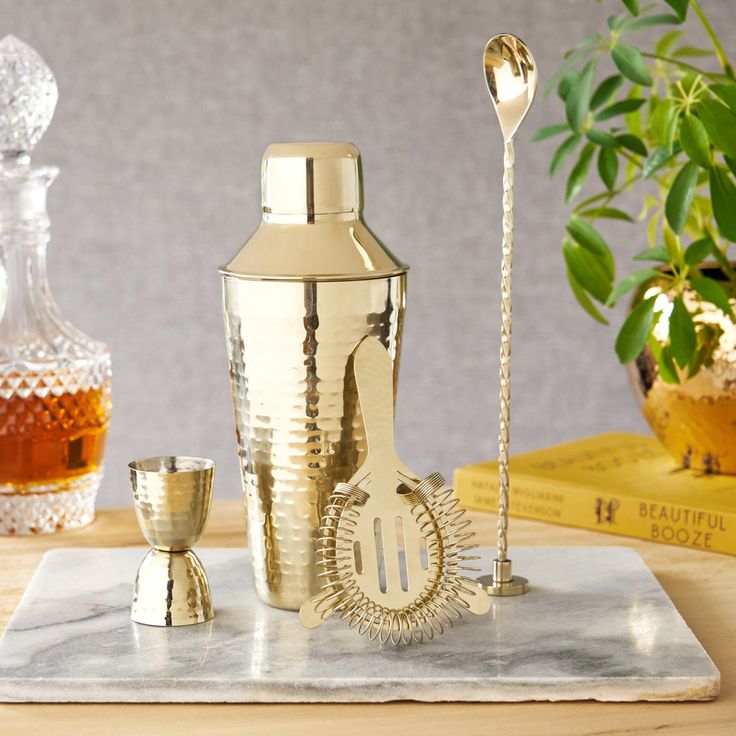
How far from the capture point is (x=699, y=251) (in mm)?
1082

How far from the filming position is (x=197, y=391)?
7.38 ft

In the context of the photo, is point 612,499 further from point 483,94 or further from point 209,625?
point 483,94

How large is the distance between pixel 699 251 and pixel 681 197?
0.23 feet

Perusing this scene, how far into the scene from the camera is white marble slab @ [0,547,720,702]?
2.40 ft

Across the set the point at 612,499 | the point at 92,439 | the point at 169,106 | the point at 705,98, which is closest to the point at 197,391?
the point at 169,106

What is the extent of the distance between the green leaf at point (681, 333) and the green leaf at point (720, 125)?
0.50 feet

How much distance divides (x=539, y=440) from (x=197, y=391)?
A: 26.2 inches

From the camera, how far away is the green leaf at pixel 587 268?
1218 millimetres

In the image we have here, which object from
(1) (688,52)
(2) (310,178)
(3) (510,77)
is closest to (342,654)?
(2) (310,178)

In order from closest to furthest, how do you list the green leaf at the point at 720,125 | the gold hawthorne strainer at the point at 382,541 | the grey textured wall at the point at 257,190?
the gold hawthorne strainer at the point at 382,541 < the green leaf at the point at 720,125 < the grey textured wall at the point at 257,190

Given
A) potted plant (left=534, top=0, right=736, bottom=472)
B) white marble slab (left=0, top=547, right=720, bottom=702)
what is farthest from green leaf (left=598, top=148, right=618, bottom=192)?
white marble slab (left=0, top=547, right=720, bottom=702)

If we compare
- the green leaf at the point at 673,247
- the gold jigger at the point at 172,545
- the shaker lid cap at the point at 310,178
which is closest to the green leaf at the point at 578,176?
the green leaf at the point at 673,247

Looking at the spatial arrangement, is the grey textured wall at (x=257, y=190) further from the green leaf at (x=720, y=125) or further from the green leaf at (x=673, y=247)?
the green leaf at (x=720, y=125)

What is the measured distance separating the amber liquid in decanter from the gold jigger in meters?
0.31
